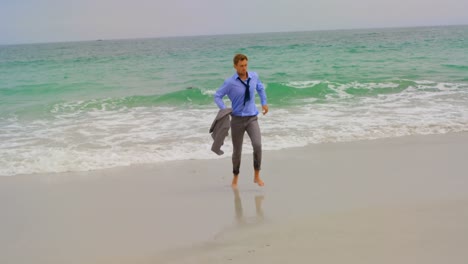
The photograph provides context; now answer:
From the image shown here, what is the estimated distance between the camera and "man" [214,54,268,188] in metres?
5.45

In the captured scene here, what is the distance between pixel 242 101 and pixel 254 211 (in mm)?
1291

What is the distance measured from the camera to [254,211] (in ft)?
17.1

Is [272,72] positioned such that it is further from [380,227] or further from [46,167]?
[380,227]

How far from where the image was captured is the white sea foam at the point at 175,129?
791 centimetres

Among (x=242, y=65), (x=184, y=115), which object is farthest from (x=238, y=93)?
(x=184, y=115)

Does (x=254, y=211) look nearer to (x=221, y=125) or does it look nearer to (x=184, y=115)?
(x=221, y=125)

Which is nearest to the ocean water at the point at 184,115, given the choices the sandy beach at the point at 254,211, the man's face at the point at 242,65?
the sandy beach at the point at 254,211

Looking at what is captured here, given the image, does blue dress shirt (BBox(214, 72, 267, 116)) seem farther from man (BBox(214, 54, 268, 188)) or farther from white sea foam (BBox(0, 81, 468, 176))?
white sea foam (BBox(0, 81, 468, 176))

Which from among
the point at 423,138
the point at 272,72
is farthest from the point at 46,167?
the point at 272,72

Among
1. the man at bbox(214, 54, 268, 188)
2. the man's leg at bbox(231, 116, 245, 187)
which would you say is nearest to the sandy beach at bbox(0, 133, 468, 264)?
the man's leg at bbox(231, 116, 245, 187)

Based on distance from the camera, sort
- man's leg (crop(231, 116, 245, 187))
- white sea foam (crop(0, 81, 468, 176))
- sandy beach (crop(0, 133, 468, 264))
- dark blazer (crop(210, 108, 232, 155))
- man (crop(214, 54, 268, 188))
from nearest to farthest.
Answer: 1. sandy beach (crop(0, 133, 468, 264))
2. man (crop(214, 54, 268, 188))
3. dark blazer (crop(210, 108, 232, 155))
4. man's leg (crop(231, 116, 245, 187))
5. white sea foam (crop(0, 81, 468, 176))

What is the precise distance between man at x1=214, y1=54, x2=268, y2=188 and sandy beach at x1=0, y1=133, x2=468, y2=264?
542mm

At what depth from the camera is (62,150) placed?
8484mm

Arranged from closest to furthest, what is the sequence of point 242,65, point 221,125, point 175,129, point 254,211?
1. point 254,211
2. point 242,65
3. point 221,125
4. point 175,129
